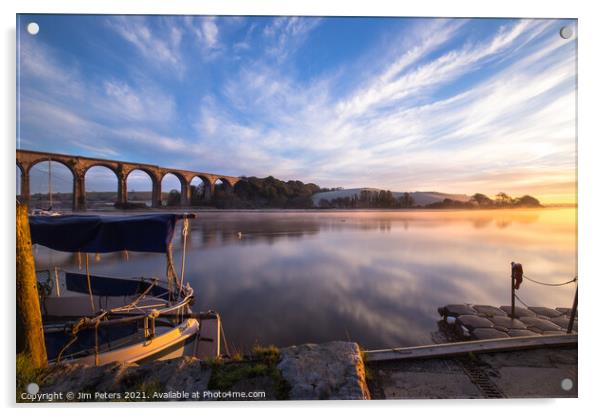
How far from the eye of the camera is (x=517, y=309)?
4.95 m

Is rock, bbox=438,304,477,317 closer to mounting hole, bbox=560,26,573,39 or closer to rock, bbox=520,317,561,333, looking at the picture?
rock, bbox=520,317,561,333

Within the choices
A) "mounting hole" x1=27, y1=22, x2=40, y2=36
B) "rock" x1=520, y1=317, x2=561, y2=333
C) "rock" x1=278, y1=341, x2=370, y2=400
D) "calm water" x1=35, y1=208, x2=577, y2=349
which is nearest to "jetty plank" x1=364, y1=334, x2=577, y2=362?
"rock" x1=278, y1=341, x2=370, y2=400

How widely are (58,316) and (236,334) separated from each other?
3.07 m

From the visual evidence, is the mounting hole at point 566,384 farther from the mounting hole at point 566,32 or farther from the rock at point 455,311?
the mounting hole at point 566,32

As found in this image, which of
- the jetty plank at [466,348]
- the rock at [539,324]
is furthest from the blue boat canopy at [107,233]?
the rock at [539,324]

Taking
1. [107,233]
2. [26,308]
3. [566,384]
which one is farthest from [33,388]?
[566,384]

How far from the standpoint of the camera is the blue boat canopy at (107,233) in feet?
10.7

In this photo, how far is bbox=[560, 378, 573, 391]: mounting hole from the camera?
2.43 m

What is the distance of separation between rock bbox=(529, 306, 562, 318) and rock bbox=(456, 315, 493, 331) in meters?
1.34

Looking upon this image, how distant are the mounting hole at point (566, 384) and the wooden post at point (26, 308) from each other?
207 inches

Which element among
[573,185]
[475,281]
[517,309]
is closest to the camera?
[573,185]

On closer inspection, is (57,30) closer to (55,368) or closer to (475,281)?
(55,368)

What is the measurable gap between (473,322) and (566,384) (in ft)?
6.72

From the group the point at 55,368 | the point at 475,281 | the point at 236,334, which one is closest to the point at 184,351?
the point at 236,334
